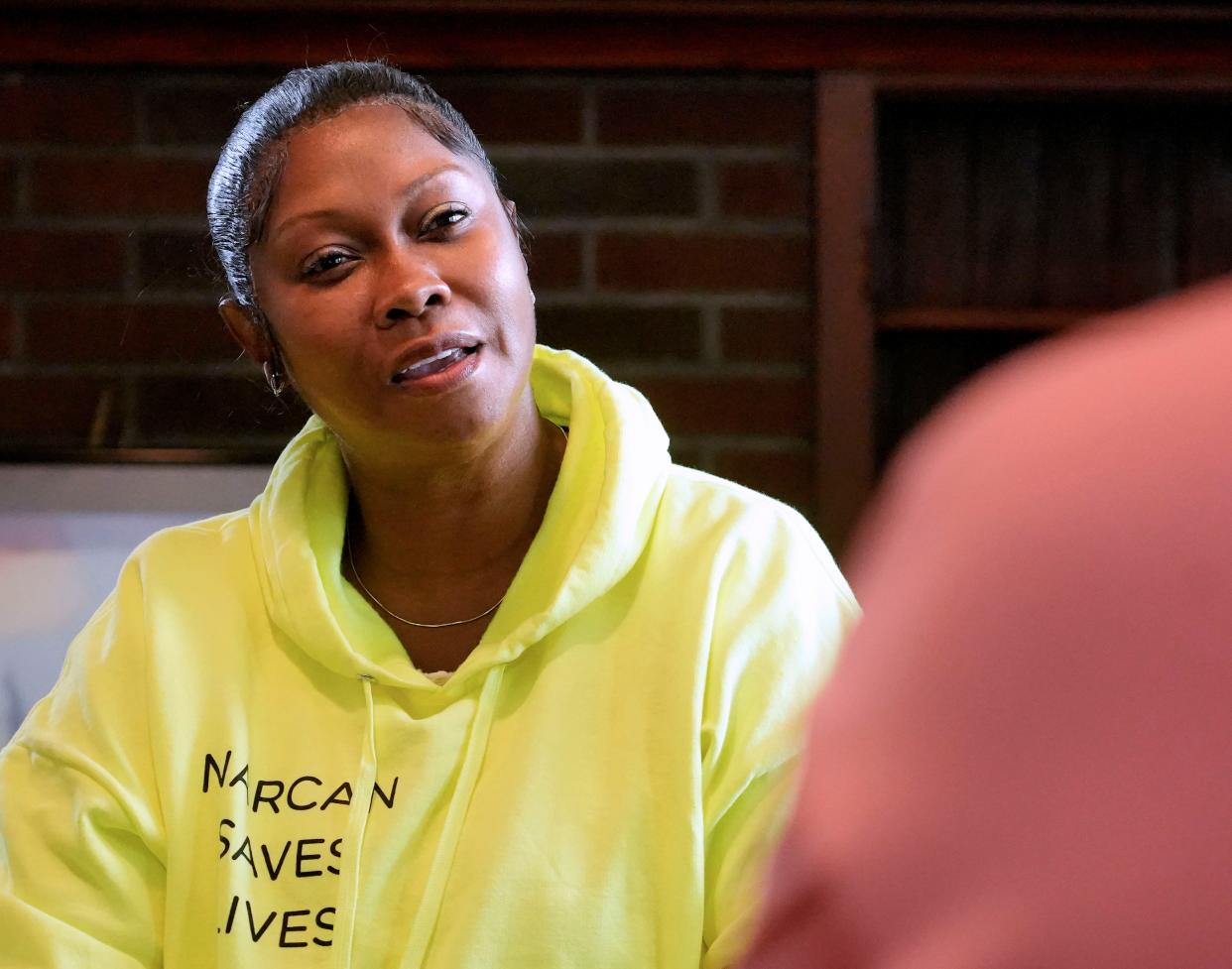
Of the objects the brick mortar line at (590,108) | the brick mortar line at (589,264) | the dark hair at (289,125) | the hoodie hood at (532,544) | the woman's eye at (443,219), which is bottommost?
the hoodie hood at (532,544)

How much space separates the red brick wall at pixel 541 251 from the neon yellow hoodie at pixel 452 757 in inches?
33.0

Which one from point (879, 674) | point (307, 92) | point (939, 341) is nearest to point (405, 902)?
point (307, 92)

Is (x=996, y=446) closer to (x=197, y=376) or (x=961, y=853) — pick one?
(x=961, y=853)

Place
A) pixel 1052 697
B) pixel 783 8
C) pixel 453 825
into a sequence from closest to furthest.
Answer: pixel 1052 697
pixel 453 825
pixel 783 8

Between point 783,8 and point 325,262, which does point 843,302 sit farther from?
point 325,262

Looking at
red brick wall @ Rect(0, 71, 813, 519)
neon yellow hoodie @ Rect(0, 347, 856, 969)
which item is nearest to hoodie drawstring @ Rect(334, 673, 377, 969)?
neon yellow hoodie @ Rect(0, 347, 856, 969)

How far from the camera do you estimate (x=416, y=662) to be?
56.9 inches

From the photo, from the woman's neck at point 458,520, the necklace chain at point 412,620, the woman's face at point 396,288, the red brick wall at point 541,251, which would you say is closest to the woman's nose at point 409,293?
the woman's face at point 396,288

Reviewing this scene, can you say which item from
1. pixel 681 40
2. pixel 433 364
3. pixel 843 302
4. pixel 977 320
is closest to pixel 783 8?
pixel 681 40

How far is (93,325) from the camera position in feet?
7.57

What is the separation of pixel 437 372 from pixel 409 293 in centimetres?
8

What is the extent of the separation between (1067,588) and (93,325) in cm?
222

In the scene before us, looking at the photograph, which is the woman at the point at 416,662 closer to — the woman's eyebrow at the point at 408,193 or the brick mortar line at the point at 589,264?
the woman's eyebrow at the point at 408,193

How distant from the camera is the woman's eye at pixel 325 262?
1.42 m
